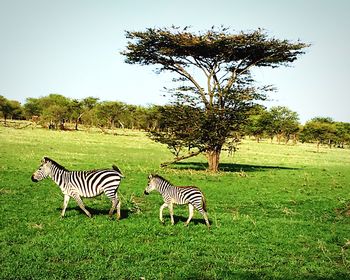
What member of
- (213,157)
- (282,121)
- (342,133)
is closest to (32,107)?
(282,121)

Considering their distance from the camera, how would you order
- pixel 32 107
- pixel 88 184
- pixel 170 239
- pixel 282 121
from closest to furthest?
1. pixel 170 239
2. pixel 88 184
3. pixel 282 121
4. pixel 32 107

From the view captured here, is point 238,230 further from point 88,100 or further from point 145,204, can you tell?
point 88,100

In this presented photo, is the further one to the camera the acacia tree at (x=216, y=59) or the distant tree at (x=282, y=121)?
the distant tree at (x=282, y=121)

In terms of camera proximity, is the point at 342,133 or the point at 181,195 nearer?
the point at 181,195

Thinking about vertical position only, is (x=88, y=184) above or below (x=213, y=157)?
below

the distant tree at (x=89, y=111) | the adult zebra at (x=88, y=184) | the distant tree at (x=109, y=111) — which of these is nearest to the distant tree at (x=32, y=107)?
the distant tree at (x=89, y=111)

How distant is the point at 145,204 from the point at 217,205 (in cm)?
328

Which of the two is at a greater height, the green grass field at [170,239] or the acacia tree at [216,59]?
the acacia tree at [216,59]

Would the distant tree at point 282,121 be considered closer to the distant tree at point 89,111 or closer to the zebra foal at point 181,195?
the distant tree at point 89,111

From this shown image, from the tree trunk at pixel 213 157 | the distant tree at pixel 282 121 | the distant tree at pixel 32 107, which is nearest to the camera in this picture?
the tree trunk at pixel 213 157

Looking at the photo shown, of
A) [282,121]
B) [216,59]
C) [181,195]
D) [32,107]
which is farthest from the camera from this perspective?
[32,107]

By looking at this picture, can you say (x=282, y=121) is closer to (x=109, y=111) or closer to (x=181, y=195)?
(x=109, y=111)

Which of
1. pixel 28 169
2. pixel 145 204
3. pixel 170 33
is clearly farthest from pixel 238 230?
pixel 170 33

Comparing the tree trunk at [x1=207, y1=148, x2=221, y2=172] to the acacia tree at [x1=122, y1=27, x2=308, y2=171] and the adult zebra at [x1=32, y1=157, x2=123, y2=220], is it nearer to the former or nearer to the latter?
the acacia tree at [x1=122, y1=27, x2=308, y2=171]
